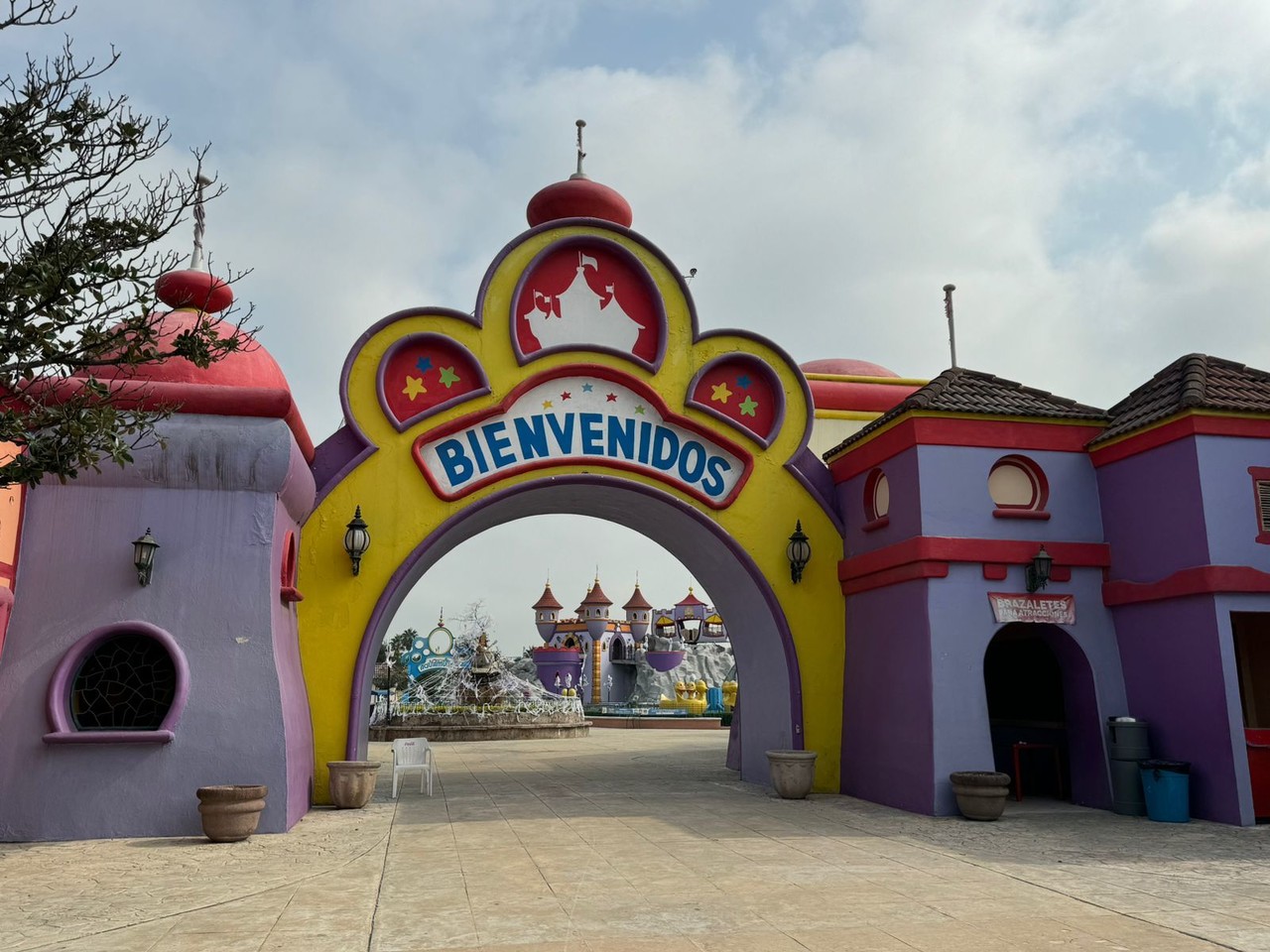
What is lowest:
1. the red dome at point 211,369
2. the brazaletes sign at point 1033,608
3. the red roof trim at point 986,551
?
the brazaletes sign at point 1033,608

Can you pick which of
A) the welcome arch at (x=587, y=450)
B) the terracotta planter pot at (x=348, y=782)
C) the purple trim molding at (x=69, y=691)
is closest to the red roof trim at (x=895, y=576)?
the welcome arch at (x=587, y=450)

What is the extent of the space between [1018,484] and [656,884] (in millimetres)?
7118

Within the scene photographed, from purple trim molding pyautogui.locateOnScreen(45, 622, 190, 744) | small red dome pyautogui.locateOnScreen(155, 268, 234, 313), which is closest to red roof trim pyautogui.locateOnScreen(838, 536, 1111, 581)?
purple trim molding pyautogui.locateOnScreen(45, 622, 190, 744)

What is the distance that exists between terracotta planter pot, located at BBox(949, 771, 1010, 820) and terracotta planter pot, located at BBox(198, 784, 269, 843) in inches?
273

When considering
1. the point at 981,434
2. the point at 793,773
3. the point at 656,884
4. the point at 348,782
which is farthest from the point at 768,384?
the point at 656,884

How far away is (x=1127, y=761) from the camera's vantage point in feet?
33.3

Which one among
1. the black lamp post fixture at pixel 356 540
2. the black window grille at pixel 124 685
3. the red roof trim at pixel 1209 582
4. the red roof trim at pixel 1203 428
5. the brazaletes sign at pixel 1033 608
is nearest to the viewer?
the black window grille at pixel 124 685

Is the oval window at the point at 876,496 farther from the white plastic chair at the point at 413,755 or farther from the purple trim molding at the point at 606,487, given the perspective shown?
the white plastic chair at the point at 413,755

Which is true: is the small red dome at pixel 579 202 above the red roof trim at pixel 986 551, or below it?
above

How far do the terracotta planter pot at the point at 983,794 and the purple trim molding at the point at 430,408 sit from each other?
721 centimetres

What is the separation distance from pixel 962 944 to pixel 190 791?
704 cm

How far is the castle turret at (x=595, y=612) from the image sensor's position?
172 ft

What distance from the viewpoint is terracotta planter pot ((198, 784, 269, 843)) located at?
8352 mm

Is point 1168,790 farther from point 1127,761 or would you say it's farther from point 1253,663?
point 1253,663
